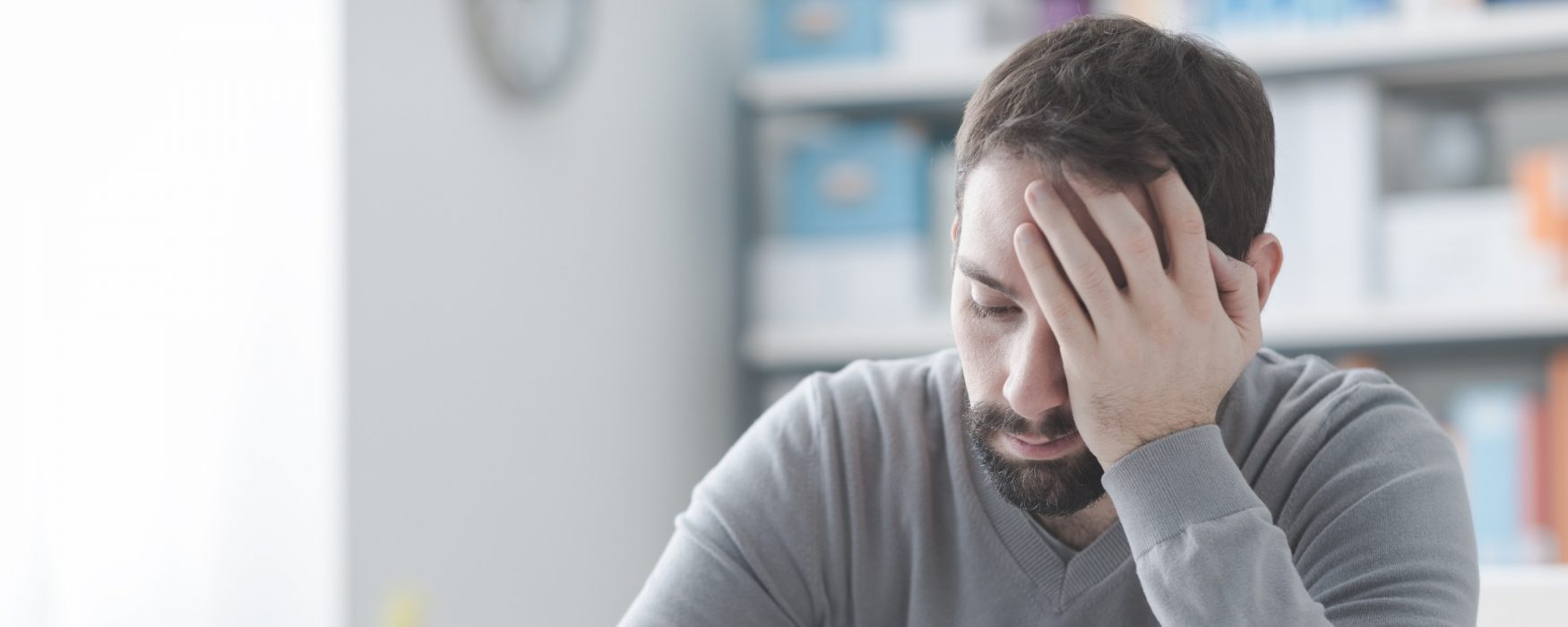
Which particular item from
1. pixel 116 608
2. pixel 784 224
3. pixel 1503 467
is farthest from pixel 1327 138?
pixel 116 608

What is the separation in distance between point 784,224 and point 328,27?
114cm

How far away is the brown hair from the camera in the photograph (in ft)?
3.10

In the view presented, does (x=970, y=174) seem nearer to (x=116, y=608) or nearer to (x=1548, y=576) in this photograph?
(x=1548, y=576)

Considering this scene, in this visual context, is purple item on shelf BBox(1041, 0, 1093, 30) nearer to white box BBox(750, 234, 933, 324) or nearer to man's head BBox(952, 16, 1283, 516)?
white box BBox(750, 234, 933, 324)

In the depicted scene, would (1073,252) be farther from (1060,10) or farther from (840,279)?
(1060,10)

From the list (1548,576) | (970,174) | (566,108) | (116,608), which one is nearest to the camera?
(970,174)

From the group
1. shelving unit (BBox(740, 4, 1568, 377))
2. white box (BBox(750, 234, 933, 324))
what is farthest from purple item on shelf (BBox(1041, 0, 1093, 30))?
white box (BBox(750, 234, 933, 324))

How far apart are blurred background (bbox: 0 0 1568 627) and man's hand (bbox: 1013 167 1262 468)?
27 cm

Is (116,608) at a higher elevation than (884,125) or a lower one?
lower

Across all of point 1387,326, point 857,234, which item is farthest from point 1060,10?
point 1387,326

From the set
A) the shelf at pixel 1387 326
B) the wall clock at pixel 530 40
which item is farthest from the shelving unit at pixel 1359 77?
the wall clock at pixel 530 40

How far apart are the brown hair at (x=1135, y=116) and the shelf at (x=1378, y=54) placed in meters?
1.27

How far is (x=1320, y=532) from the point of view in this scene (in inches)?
40.3

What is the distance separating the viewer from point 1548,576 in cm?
112
